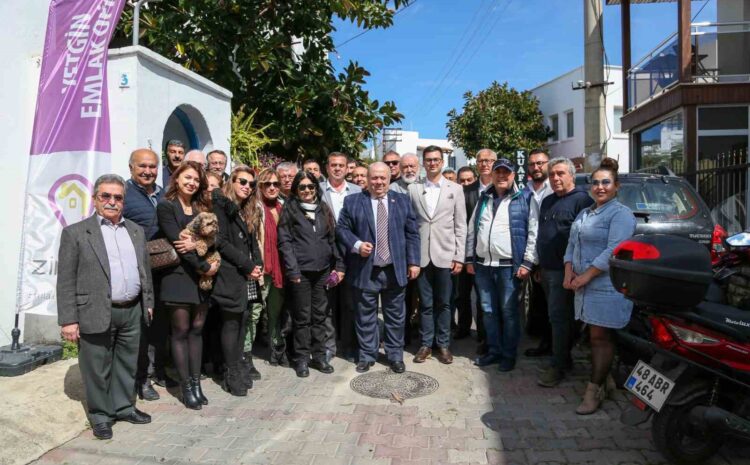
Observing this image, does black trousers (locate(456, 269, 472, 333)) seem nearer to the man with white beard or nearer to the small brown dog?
the man with white beard

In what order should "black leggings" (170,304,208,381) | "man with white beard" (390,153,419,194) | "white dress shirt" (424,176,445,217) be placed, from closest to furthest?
"black leggings" (170,304,208,381) → "white dress shirt" (424,176,445,217) → "man with white beard" (390,153,419,194)

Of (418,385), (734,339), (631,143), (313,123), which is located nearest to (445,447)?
(418,385)

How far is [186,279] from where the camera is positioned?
410 cm

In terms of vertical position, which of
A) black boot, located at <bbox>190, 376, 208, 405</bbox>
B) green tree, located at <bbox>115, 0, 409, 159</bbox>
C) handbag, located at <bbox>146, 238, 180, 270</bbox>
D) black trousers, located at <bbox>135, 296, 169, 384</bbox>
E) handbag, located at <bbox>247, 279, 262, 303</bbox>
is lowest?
black boot, located at <bbox>190, 376, 208, 405</bbox>

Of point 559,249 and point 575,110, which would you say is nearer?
point 559,249

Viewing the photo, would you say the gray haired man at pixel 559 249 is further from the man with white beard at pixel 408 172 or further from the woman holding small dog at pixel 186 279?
the woman holding small dog at pixel 186 279

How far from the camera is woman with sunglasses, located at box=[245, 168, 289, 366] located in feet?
15.9

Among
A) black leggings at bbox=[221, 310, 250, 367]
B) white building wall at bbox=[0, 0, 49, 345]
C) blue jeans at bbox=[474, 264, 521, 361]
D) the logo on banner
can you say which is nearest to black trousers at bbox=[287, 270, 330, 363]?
black leggings at bbox=[221, 310, 250, 367]

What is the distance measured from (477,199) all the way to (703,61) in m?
11.0

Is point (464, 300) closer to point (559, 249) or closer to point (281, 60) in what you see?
point (559, 249)

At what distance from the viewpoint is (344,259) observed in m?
5.27

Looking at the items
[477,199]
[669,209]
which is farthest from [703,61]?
[477,199]

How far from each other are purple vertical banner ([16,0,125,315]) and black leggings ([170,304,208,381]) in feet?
4.56

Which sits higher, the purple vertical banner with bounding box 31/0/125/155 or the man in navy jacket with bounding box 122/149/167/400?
the purple vertical banner with bounding box 31/0/125/155
